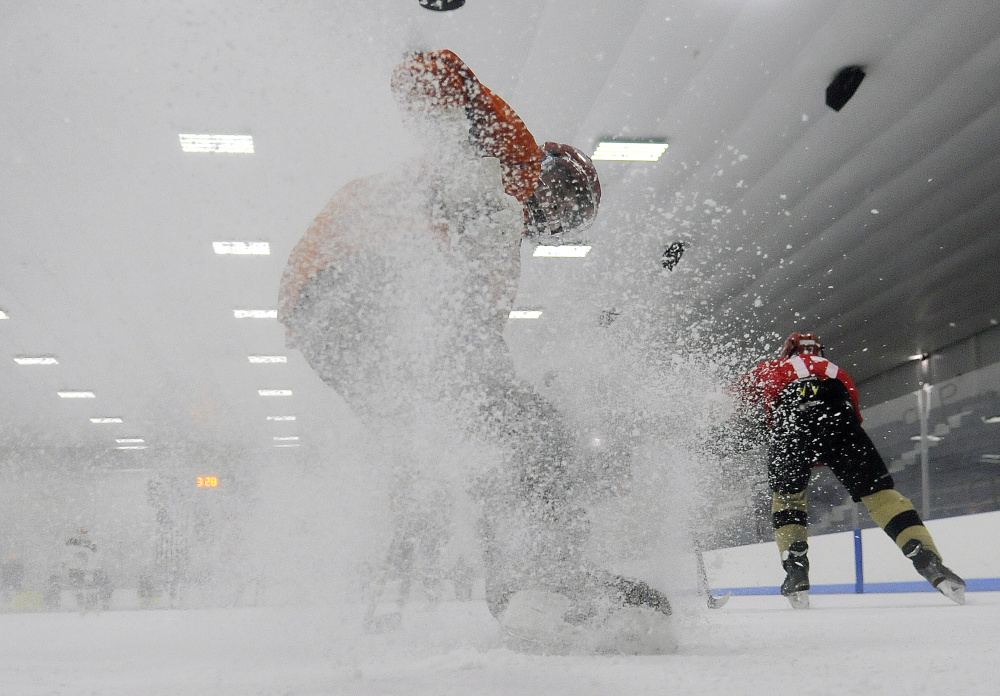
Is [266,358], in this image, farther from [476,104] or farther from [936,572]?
[476,104]

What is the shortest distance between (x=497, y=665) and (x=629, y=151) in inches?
194

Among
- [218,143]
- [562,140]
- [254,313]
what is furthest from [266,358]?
[562,140]

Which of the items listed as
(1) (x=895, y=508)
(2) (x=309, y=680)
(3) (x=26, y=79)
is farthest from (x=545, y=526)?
(3) (x=26, y=79)

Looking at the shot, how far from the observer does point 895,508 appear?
2.33 metres

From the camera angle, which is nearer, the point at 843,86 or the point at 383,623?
the point at 383,623

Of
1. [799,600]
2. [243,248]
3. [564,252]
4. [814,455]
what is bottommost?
[799,600]

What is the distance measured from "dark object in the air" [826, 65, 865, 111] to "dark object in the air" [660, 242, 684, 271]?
8.04ft

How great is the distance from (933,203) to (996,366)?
1624mm

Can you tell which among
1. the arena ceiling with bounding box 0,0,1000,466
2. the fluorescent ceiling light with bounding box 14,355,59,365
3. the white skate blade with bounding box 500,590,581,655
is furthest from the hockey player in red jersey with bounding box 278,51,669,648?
the fluorescent ceiling light with bounding box 14,355,59,365

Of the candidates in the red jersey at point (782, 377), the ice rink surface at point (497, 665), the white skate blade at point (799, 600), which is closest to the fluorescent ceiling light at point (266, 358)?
Result: the red jersey at point (782, 377)

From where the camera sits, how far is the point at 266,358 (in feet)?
34.6

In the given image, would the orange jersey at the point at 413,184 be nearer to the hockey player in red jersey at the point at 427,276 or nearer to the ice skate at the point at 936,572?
the hockey player in red jersey at the point at 427,276

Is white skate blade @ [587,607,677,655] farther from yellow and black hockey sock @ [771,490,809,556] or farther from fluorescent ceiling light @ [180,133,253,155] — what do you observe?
fluorescent ceiling light @ [180,133,253,155]

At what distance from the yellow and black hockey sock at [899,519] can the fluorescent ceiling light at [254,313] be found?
720cm
